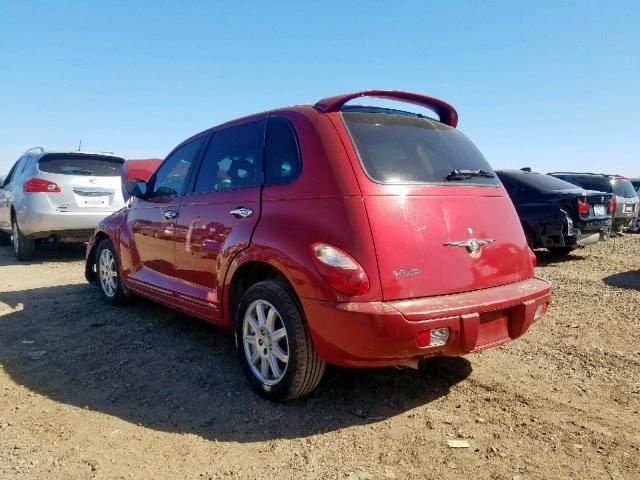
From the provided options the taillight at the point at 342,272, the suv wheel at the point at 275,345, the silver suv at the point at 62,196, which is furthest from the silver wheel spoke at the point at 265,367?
the silver suv at the point at 62,196

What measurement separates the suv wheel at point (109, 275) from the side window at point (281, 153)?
8.53 ft

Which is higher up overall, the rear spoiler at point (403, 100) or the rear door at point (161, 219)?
the rear spoiler at point (403, 100)

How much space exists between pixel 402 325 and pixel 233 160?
1.85 m

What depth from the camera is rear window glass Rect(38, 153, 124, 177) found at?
7770 mm

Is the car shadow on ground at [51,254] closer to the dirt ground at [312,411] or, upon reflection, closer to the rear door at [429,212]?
the dirt ground at [312,411]

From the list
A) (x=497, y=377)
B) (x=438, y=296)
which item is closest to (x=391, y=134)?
(x=438, y=296)

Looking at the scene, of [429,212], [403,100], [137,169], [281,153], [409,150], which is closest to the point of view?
[429,212]

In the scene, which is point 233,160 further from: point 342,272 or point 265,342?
point 342,272

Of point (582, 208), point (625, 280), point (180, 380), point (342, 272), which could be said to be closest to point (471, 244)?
point (342, 272)

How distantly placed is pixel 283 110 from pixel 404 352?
5.72 ft

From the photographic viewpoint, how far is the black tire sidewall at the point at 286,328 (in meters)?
2.66

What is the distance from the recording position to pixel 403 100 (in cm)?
334

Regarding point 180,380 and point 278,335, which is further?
point 180,380

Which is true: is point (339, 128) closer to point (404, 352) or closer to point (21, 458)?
point (404, 352)
